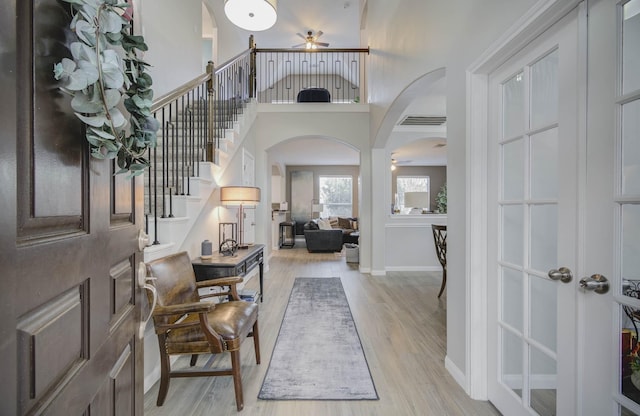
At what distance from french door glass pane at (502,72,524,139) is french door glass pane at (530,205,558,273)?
458 millimetres

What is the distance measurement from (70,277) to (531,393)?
6.68 feet

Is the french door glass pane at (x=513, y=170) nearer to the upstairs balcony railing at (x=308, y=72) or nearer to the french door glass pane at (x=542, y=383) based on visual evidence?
the french door glass pane at (x=542, y=383)

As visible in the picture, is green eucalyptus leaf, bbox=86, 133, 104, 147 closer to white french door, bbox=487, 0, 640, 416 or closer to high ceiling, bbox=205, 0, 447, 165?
white french door, bbox=487, 0, 640, 416

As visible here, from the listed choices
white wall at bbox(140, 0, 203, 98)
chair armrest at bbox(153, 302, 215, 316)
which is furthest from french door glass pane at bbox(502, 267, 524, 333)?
white wall at bbox(140, 0, 203, 98)

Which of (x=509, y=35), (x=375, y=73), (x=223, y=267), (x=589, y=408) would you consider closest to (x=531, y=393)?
(x=589, y=408)

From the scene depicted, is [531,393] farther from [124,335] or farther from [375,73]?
[375,73]

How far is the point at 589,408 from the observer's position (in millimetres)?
1191

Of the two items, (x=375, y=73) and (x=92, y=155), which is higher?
(x=375, y=73)

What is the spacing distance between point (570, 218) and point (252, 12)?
136 inches

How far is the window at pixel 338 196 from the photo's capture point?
36.7 feet

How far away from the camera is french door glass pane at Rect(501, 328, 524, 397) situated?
63.4 inches

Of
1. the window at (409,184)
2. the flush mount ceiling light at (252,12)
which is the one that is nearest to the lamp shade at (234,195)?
the flush mount ceiling light at (252,12)

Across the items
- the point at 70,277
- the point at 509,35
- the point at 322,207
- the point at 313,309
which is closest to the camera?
the point at 70,277

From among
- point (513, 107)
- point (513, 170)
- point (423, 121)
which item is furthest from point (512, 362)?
point (423, 121)
